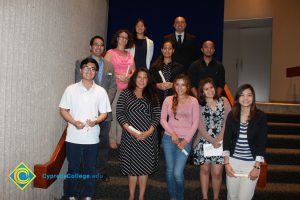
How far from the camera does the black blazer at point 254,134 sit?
→ 8.41 ft

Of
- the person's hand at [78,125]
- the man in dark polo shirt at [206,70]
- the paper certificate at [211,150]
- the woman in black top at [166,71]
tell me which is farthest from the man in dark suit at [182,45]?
the person's hand at [78,125]

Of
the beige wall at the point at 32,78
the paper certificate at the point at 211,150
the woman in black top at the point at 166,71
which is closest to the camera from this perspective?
the beige wall at the point at 32,78

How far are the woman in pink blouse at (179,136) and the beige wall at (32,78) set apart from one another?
1.18m

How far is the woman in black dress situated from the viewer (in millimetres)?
2959

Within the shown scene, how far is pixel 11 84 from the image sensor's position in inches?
93.1

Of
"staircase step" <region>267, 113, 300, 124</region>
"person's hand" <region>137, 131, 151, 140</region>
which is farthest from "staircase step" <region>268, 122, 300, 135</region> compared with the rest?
"person's hand" <region>137, 131, 151, 140</region>

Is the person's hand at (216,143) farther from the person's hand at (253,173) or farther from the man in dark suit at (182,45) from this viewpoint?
the man in dark suit at (182,45)

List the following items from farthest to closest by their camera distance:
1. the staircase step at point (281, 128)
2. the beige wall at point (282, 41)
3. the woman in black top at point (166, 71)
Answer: the beige wall at point (282, 41) → the staircase step at point (281, 128) → the woman in black top at point (166, 71)

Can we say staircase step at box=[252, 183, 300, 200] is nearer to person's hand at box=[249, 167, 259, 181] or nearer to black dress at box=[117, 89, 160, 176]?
person's hand at box=[249, 167, 259, 181]

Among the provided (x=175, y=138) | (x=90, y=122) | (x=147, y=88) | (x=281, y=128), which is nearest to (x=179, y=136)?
(x=175, y=138)

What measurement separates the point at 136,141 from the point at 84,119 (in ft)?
1.80

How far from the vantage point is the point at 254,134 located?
8.45 feet

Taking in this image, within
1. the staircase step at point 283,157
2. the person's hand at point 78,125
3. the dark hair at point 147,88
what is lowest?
the staircase step at point 283,157

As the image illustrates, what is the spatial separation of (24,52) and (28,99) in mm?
407
